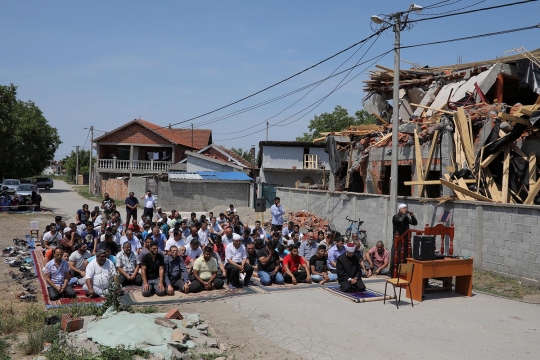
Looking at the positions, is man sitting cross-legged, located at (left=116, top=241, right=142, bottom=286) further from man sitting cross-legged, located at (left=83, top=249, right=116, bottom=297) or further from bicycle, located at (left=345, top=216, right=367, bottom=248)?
bicycle, located at (left=345, top=216, right=367, bottom=248)

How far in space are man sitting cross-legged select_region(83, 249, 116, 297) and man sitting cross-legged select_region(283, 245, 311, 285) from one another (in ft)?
12.9

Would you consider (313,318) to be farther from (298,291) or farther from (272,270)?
(272,270)

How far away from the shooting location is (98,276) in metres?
10.2

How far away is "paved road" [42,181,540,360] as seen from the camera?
291 inches

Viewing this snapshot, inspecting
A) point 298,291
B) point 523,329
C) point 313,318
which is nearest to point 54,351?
point 313,318

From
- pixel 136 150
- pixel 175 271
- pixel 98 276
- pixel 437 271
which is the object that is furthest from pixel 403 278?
pixel 136 150

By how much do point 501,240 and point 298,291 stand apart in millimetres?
5257

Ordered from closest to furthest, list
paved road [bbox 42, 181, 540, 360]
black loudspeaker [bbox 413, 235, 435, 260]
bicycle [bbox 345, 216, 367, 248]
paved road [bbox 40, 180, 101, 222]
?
paved road [bbox 42, 181, 540, 360], black loudspeaker [bbox 413, 235, 435, 260], bicycle [bbox 345, 216, 367, 248], paved road [bbox 40, 180, 101, 222]

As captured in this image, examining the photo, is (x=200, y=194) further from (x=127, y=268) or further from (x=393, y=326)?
(x=393, y=326)

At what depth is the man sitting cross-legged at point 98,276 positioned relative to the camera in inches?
394

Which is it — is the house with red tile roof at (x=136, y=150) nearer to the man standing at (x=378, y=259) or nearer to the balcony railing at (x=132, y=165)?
the balcony railing at (x=132, y=165)

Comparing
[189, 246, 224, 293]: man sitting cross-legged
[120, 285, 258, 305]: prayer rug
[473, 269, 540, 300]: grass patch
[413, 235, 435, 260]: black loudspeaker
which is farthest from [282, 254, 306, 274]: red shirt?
[473, 269, 540, 300]: grass patch

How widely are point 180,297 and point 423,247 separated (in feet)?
16.7

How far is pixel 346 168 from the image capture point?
24.9 m
